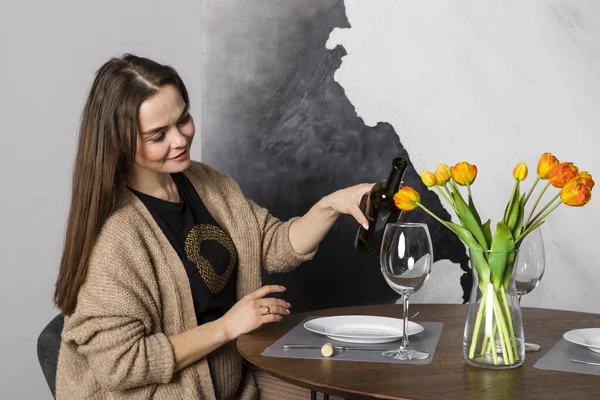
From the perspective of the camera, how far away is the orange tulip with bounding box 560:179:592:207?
1.33 meters

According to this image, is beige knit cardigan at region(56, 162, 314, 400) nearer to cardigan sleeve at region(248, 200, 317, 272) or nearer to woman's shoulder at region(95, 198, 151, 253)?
woman's shoulder at region(95, 198, 151, 253)

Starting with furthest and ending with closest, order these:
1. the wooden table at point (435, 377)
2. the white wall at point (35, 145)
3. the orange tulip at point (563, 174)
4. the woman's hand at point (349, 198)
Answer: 1. the white wall at point (35, 145)
2. the woman's hand at point (349, 198)
3. the orange tulip at point (563, 174)
4. the wooden table at point (435, 377)

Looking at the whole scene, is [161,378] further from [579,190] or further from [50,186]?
[50,186]

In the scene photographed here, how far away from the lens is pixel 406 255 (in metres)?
1.45

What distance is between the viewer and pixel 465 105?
122 inches

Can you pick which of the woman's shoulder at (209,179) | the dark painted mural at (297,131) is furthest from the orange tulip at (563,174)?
the dark painted mural at (297,131)

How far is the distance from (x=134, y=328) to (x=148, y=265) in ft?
0.57

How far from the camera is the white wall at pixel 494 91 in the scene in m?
3.02

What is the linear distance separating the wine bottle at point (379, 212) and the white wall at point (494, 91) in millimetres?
1165


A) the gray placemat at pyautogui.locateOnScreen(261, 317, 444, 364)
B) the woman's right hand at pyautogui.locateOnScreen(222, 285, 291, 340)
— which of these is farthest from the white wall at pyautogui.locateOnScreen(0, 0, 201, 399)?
the gray placemat at pyautogui.locateOnScreen(261, 317, 444, 364)

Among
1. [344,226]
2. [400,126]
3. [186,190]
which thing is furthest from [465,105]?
[186,190]

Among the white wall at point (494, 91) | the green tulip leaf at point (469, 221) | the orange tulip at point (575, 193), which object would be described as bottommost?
the green tulip leaf at point (469, 221)

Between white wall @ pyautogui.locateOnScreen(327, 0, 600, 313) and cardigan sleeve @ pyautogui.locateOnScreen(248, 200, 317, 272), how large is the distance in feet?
3.24

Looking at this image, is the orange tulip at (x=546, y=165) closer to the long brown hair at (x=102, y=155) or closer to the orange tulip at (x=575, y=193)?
the orange tulip at (x=575, y=193)
